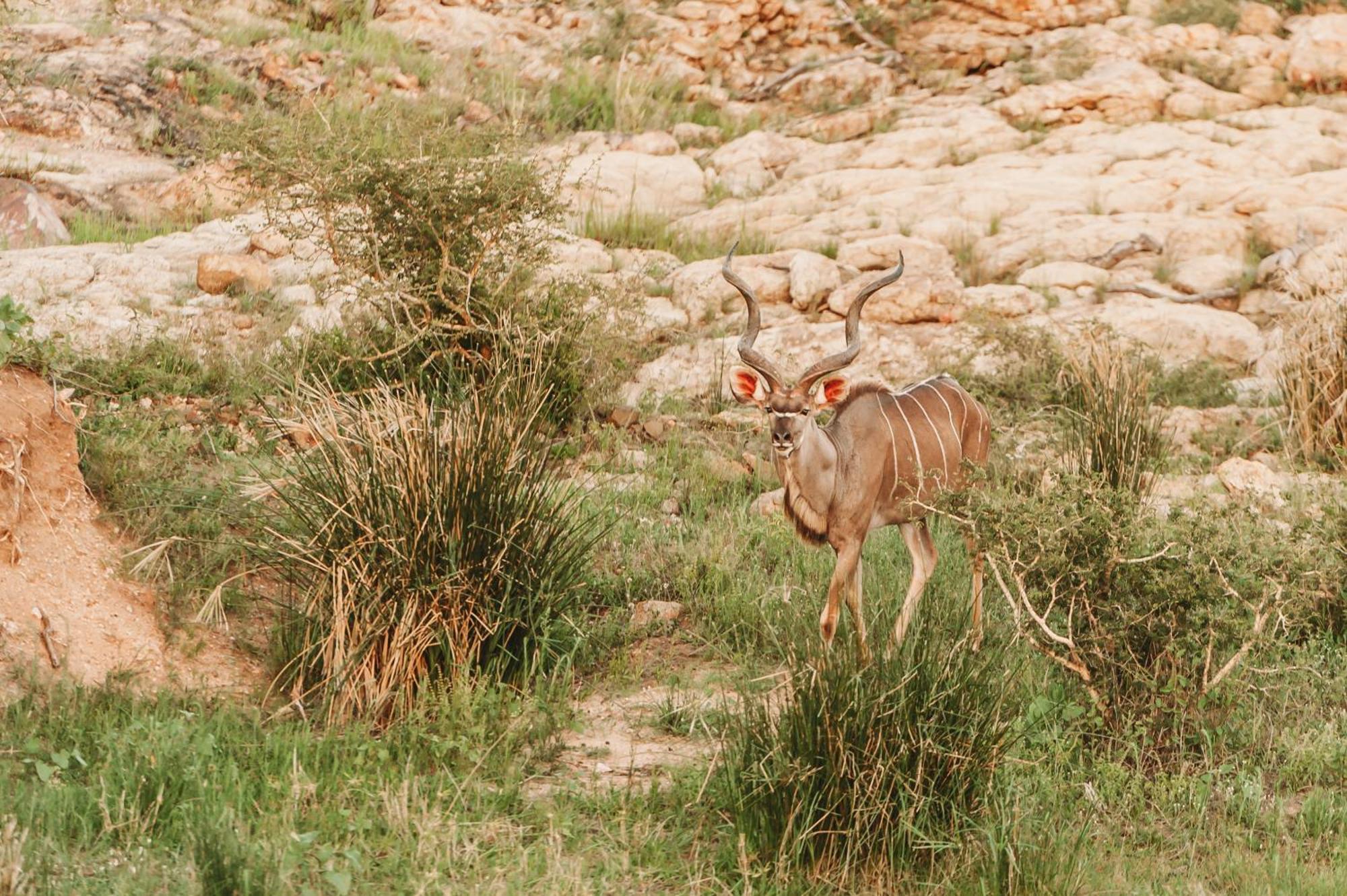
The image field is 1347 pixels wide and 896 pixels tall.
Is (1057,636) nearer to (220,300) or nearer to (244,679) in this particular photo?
(244,679)

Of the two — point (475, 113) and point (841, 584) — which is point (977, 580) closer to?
point (841, 584)

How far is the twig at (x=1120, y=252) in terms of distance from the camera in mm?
13281

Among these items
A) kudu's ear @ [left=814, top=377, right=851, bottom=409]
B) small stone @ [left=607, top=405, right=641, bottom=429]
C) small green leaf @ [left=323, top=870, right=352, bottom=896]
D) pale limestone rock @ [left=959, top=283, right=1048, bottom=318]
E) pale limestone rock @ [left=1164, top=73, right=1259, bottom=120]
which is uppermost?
pale limestone rock @ [left=1164, top=73, right=1259, bottom=120]

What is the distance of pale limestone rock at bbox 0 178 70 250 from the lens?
1230 cm

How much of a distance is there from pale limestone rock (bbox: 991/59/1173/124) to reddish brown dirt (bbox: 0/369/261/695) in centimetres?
1288

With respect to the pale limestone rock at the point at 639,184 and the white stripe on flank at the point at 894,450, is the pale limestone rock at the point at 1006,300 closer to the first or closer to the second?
the pale limestone rock at the point at 639,184

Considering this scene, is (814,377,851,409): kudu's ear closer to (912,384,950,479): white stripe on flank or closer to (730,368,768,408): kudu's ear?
(730,368,768,408): kudu's ear

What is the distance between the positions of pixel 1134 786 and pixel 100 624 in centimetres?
452

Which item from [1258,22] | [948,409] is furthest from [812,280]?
[1258,22]

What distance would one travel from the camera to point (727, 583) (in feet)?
25.0

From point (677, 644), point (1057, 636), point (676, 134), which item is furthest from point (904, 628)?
point (676, 134)

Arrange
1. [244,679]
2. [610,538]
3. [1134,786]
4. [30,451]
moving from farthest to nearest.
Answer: [610,538] < [30,451] < [244,679] < [1134,786]

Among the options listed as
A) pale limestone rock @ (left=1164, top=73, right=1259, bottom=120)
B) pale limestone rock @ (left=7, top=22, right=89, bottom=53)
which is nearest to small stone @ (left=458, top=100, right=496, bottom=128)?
pale limestone rock @ (left=7, top=22, right=89, bottom=53)

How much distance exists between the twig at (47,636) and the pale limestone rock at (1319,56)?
1600cm
